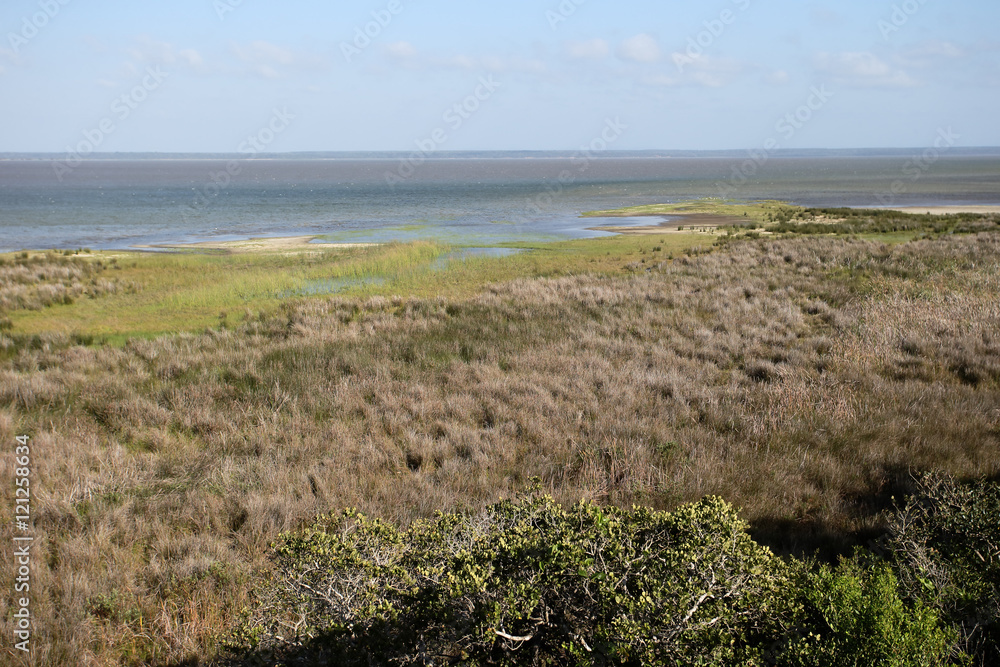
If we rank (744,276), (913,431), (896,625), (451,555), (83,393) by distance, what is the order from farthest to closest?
(744,276) → (83,393) → (913,431) → (451,555) → (896,625)

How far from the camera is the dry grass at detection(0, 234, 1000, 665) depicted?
484 cm

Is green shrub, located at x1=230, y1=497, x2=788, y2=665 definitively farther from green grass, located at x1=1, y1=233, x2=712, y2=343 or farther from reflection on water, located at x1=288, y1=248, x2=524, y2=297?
reflection on water, located at x1=288, y1=248, x2=524, y2=297

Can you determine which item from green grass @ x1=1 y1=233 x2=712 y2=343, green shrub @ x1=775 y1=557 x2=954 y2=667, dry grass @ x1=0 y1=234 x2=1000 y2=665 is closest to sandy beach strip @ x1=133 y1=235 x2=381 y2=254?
green grass @ x1=1 y1=233 x2=712 y2=343

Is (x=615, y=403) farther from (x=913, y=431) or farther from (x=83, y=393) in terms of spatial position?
(x=83, y=393)

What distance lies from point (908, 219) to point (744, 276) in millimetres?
25217

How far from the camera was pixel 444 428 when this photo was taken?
7.71m

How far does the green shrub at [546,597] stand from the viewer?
2.65 metres

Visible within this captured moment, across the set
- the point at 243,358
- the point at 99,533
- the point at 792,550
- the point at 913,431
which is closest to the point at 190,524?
the point at 99,533

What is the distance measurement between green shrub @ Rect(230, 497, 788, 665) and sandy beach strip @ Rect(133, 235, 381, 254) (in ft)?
102

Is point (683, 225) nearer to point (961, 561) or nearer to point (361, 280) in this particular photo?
point (361, 280)

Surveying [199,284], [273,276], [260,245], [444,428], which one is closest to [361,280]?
[273,276]

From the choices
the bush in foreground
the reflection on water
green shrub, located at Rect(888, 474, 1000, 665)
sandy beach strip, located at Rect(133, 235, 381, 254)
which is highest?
sandy beach strip, located at Rect(133, 235, 381, 254)

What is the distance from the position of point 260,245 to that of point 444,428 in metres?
31.7

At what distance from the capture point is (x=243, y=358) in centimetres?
1205
